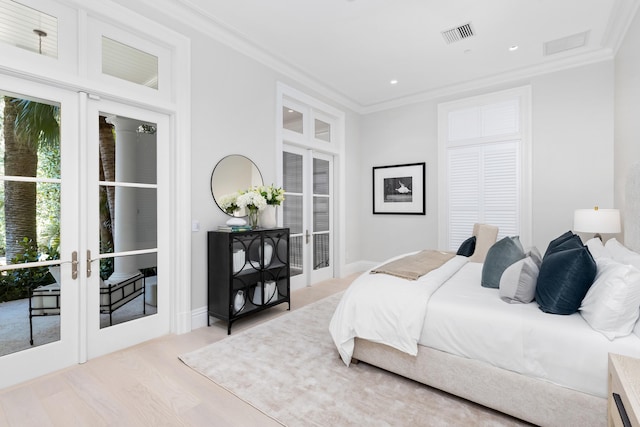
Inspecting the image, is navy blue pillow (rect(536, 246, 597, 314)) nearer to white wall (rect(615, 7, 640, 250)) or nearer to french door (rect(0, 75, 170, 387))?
white wall (rect(615, 7, 640, 250))

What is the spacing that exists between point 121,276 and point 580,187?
5.14 meters

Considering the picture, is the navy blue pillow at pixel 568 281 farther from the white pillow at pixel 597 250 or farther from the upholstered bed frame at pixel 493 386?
the white pillow at pixel 597 250

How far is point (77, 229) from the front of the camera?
94.5 inches

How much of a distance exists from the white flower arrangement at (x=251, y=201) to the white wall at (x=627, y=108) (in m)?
3.22

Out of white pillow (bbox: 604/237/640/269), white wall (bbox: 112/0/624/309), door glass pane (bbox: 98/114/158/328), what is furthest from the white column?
white pillow (bbox: 604/237/640/269)

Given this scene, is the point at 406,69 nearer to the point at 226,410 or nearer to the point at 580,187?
the point at 580,187

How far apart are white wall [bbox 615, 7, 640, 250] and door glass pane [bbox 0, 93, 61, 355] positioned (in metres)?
4.42

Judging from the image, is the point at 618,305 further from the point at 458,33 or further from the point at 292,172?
the point at 292,172

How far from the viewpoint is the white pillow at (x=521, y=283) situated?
74.9 inches

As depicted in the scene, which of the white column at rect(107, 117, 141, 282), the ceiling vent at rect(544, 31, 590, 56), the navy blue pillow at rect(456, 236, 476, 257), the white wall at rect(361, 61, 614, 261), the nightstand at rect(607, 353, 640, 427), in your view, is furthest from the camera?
the white wall at rect(361, 61, 614, 261)

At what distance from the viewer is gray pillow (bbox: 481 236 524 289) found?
226cm

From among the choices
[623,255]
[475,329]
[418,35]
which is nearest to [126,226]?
[475,329]

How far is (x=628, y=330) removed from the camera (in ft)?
4.93

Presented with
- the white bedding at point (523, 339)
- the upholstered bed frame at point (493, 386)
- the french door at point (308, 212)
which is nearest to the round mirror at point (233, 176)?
the french door at point (308, 212)
